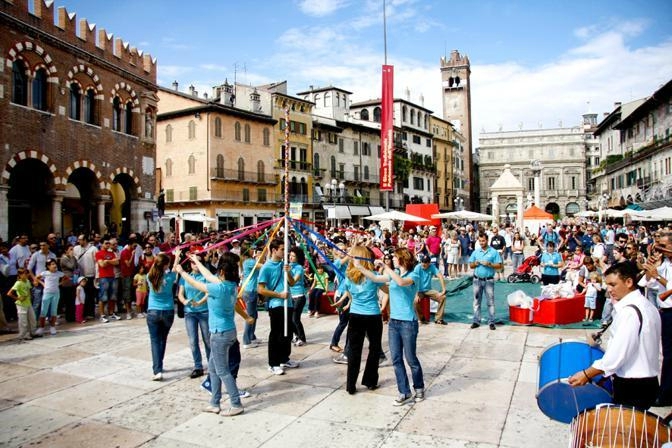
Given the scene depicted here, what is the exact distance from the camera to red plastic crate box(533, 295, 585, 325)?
9883mm

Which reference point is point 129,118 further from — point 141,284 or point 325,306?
point 325,306

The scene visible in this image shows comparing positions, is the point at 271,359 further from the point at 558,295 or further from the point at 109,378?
the point at 558,295

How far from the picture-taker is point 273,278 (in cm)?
716

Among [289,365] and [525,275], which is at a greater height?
[525,275]

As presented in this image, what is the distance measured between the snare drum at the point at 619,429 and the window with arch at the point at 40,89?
20581 millimetres

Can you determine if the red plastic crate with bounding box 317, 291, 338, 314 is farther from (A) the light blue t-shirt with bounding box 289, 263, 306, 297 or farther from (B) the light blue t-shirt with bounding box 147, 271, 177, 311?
(B) the light blue t-shirt with bounding box 147, 271, 177, 311

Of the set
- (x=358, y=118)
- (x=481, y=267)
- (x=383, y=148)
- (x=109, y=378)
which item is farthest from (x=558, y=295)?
(x=358, y=118)

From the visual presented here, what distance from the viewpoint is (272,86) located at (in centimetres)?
4509

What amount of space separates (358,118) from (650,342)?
181 ft

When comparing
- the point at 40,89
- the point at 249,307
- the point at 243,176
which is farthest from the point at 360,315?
the point at 243,176

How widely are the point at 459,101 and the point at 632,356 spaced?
3108 inches

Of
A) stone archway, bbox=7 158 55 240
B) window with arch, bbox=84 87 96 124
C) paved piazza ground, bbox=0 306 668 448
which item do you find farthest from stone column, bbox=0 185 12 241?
paved piazza ground, bbox=0 306 668 448

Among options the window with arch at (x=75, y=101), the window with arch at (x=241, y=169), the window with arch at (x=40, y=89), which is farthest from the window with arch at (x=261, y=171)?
the window with arch at (x=40, y=89)

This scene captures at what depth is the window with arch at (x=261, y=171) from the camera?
4044cm
